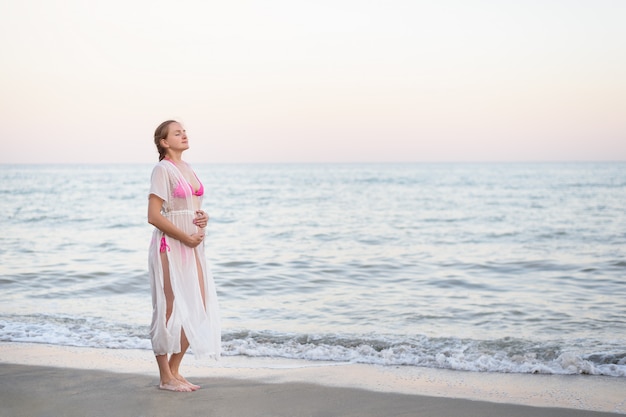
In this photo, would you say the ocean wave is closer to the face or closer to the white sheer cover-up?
the white sheer cover-up

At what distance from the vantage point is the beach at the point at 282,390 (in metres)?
4.44

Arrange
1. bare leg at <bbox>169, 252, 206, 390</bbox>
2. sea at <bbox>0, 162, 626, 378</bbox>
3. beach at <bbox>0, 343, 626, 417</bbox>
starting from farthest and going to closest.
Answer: sea at <bbox>0, 162, 626, 378</bbox>
bare leg at <bbox>169, 252, 206, 390</bbox>
beach at <bbox>0, 343, 626, 417</bbox>

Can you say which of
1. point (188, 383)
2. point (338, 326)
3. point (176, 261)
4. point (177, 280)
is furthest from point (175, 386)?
point (338, 326)

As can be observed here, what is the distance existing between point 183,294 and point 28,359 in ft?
6.93

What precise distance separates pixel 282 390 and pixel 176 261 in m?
1.20

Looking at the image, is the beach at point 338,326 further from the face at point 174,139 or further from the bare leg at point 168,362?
the face at point 174,139

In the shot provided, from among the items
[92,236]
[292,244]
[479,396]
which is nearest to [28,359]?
[479,396]

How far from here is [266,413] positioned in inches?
171

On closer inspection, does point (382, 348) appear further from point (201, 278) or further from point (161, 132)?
point (161, 132)

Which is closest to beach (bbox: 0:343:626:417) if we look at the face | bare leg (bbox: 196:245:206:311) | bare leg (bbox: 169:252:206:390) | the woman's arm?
bare leg (bbox: 169:252:206:390)

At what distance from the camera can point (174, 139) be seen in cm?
473

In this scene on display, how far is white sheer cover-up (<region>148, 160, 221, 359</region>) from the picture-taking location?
4.66 meters

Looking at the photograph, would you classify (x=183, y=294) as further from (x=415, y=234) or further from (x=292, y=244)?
(x=415, y=234)

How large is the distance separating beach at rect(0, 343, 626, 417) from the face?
66.5 inches
